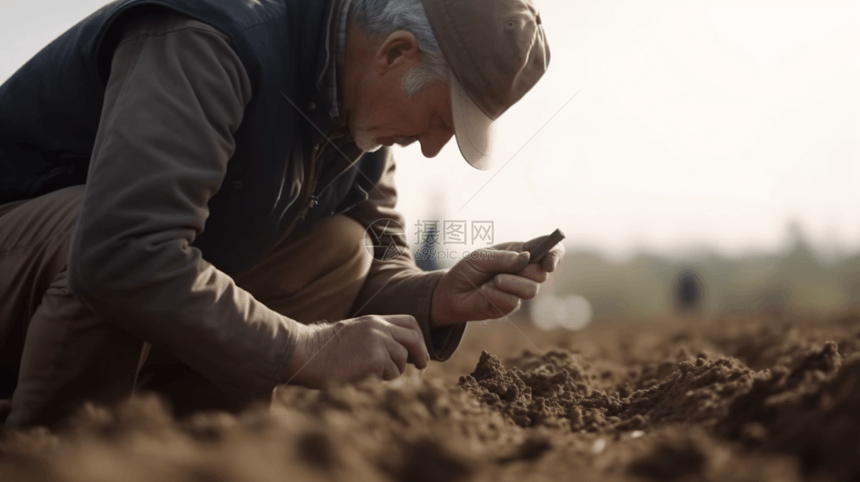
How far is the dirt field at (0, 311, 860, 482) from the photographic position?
592 millimetres

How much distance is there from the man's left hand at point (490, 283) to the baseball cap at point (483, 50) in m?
0.31

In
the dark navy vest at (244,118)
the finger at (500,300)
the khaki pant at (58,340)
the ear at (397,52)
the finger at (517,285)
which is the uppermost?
the ear at (397,52)

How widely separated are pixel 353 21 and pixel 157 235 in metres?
0.75

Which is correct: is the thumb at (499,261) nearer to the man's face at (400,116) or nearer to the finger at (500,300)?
the finger at (500,300)

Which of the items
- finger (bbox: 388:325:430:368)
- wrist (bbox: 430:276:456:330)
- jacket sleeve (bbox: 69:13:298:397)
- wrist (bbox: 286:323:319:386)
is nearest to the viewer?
jacket sleeve (bbox: 69:13:298:397)

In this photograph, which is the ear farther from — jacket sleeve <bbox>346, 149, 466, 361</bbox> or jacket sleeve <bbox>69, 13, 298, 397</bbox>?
jacket sleeve <bbox>346, 149, 466, 361</bbox>

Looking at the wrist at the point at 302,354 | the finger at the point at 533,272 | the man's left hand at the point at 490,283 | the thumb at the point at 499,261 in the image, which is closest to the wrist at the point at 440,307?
the man's left hand at the point at 490,283

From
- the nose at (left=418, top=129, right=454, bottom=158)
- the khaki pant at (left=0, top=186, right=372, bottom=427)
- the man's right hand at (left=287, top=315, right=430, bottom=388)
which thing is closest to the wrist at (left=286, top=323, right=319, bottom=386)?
the man's right hand at (left=287, top=315, right=430, bottom=388)

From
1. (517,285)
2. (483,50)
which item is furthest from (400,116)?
(517,285)

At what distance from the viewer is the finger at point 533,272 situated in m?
1.60

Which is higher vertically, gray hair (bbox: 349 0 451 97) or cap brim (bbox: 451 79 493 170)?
gray hair (bbox: 349 0 451 97)

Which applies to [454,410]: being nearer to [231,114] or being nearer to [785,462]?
[785,462]

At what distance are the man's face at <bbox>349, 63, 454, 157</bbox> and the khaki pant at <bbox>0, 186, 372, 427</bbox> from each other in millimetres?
446

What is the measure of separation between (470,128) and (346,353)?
2.22 feet
